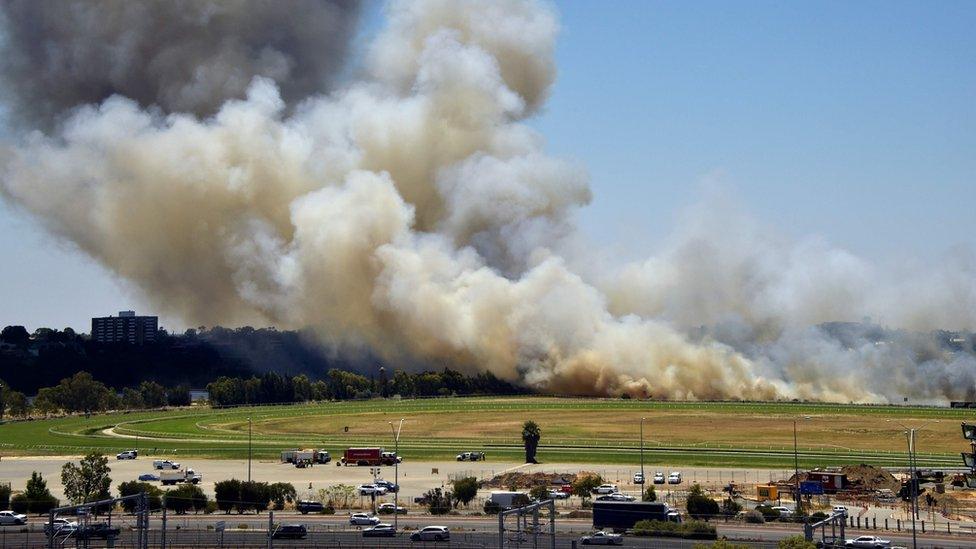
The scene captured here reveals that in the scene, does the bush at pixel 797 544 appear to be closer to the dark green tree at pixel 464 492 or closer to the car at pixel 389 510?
the car at pixel 389 510

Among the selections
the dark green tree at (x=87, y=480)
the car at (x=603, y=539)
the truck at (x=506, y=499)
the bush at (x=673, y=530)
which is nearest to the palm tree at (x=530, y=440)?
the truck at (x=506, y=499)

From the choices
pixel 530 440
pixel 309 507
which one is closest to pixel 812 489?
pixel 530 440

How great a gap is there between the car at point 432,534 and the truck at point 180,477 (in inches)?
992

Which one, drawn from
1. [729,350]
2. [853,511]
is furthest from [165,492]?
[729,350]

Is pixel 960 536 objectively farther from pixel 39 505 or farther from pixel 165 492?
pixel 39 505

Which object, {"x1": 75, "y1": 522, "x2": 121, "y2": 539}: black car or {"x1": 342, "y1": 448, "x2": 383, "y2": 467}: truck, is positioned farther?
{"x1": 342, "y1": 448, "x2": 383, "y2": 467}: truck

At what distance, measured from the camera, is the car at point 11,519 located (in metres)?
60.4

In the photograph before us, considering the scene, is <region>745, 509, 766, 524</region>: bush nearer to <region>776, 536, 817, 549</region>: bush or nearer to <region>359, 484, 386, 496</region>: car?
<region>776, 536, 817, 549</region>: bush

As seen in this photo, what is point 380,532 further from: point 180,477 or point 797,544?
point 180,477

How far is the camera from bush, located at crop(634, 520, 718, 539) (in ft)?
175

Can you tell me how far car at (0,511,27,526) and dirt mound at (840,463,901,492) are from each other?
1663 inches

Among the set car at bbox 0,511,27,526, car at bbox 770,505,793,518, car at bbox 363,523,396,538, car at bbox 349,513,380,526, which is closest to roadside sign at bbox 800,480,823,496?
car at bbox 770,505,793,518

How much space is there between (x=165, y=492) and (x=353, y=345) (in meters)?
91.8

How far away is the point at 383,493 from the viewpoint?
70500mm
